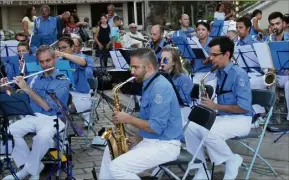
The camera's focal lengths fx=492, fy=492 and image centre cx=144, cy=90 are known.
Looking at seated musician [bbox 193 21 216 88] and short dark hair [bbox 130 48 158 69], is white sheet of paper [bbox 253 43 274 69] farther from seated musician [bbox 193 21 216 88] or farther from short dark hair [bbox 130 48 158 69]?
short dark hair [bbox 130 48 158 69]

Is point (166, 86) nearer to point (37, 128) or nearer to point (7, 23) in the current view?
point (37, 128)

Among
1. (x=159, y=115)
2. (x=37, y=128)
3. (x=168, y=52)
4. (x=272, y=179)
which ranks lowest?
(x=272, y=179)

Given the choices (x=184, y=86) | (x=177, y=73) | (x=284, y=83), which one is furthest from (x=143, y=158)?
(x=284, y=83)

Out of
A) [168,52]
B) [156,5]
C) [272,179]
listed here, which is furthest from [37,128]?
[156,5]

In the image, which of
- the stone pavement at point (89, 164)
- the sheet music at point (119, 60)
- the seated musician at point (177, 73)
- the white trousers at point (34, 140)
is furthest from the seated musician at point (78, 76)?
→ the seated musician at point (177, 73)

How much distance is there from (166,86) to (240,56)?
8.81 feet

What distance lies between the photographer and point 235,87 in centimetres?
465

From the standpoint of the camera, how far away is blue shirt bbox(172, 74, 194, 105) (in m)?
5.34

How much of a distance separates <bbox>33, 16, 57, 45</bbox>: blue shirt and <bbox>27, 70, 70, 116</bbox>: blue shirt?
475 centimetres

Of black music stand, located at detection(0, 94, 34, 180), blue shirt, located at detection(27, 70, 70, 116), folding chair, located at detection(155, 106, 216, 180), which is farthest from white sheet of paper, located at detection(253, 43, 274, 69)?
black music stand, located at detection(0, 94, 34, 180)

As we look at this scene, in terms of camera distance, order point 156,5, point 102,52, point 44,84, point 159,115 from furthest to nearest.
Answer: point 156,5, point 102,52, point 44,84, point 159,115

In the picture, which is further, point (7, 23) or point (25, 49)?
point (7, 23)

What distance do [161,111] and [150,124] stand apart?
0.44ft

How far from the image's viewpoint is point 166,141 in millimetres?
4008
